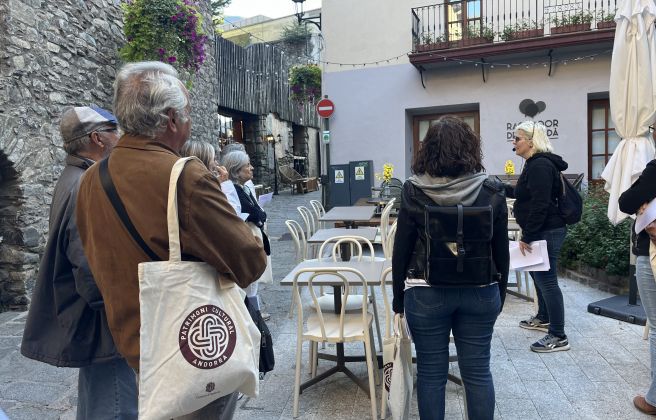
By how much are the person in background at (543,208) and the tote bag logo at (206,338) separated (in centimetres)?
286

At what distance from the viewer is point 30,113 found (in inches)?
210

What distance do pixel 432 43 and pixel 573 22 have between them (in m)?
2.46

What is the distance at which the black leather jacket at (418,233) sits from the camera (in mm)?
2268

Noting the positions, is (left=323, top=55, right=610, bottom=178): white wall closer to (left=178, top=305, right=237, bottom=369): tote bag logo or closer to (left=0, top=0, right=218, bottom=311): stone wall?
(left=0, top=0, right=218, bottom=311): stone wall

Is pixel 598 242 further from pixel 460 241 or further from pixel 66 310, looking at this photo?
pixel 66 310

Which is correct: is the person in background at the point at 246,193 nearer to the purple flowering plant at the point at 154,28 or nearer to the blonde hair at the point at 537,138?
the blonde hair at the point at 537,138

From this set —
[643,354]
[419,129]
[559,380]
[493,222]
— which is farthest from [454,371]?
[419,129]

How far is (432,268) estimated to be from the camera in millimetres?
2229

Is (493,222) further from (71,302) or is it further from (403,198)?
(71,302)

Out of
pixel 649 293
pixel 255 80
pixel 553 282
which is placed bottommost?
pixel 553 282

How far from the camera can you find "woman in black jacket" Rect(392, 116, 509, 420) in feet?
7.40

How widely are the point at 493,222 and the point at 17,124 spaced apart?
4878mm

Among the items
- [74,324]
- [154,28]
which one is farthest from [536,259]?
[154,28]

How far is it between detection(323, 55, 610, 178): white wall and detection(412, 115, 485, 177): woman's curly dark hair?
8.12 metres
